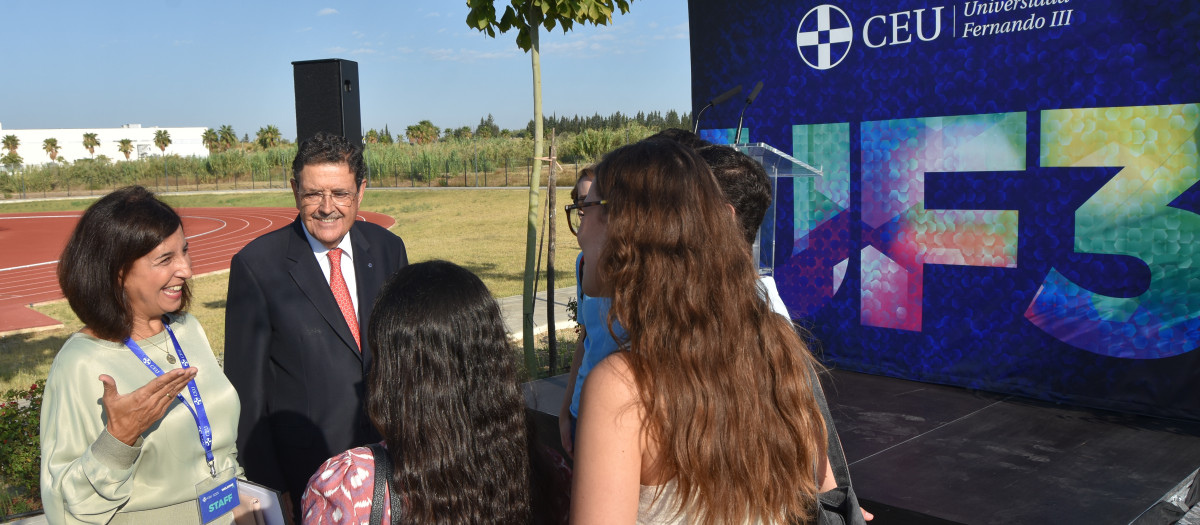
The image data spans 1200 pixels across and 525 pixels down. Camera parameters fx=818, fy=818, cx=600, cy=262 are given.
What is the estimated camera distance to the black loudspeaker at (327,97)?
13.6ft

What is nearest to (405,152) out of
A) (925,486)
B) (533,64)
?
(533,64)

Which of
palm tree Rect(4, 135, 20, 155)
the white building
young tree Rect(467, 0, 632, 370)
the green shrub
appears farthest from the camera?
the white building

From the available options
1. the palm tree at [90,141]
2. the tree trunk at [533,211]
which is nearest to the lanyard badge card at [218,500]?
the tree trunk at [533,211]

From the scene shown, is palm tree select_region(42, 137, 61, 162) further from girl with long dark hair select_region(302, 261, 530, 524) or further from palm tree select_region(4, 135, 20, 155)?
girl with long dark hair select_region(302, 261, 530, 524)

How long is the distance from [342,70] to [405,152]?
4036 cm

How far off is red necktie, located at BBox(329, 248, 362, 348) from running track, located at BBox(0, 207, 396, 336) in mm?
3873

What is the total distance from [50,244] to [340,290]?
22.6 m

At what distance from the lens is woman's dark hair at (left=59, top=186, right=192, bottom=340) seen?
6.19 ft

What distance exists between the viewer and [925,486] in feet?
11.9

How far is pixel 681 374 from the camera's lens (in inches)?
48.6

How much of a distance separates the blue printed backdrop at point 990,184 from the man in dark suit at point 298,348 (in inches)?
160

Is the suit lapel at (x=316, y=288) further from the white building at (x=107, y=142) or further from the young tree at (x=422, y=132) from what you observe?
the white building at (x=107, y=142)

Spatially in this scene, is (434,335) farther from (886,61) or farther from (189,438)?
(886,61)

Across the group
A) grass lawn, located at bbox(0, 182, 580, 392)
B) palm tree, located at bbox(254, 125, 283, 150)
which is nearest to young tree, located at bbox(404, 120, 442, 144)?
palm tree, located at bbox(254, 125, 283, 150)
